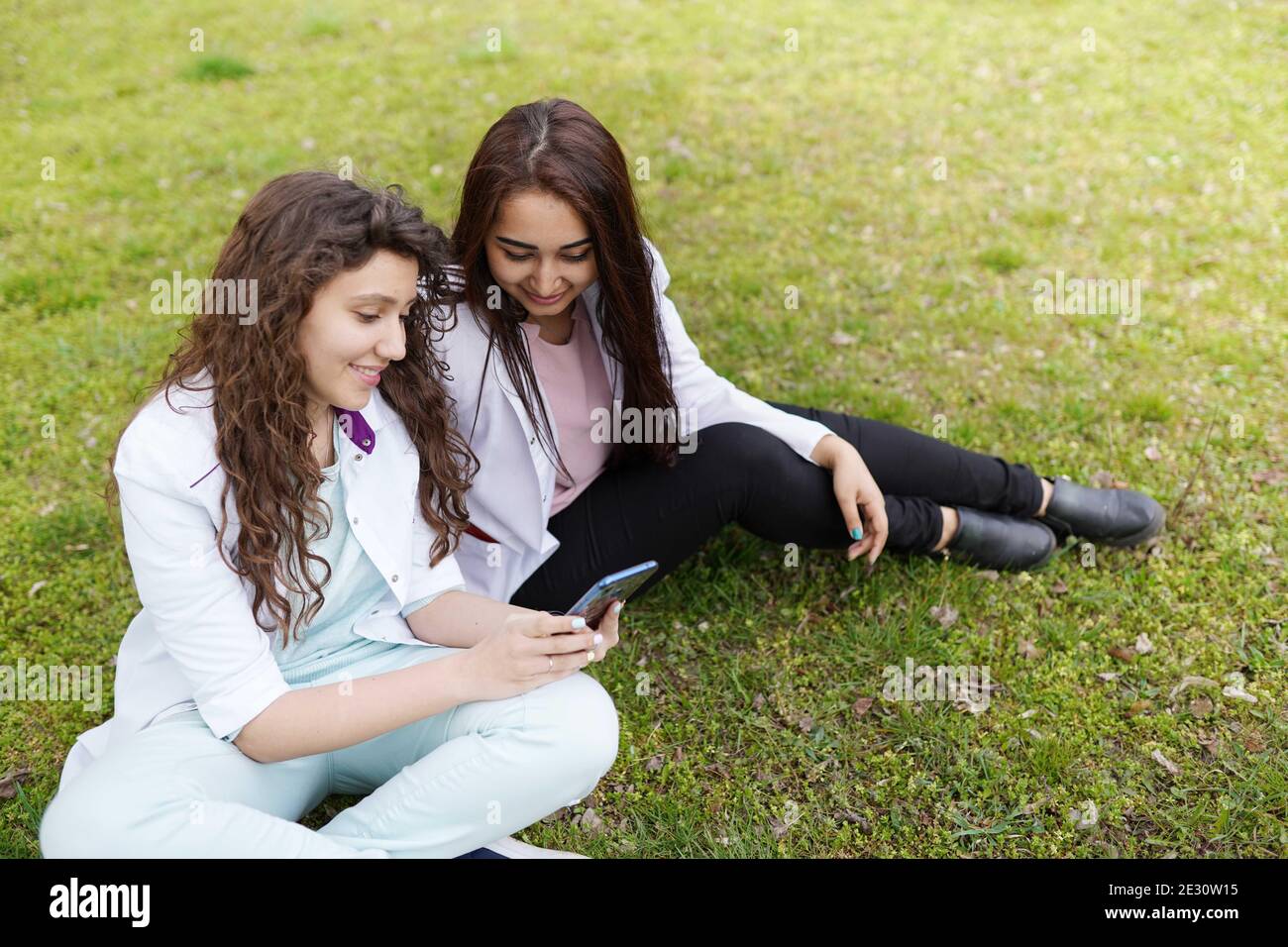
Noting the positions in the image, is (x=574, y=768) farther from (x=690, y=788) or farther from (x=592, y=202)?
(x=592, y=202)

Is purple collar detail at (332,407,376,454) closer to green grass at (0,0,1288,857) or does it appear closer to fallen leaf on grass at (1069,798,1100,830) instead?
green grass at (0,0,1288,857)

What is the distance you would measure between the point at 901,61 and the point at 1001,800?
635 cm

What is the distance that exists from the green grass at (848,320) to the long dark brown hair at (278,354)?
47.9 inches

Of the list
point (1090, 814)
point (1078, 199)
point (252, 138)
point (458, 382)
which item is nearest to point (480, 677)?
point (458, 382)

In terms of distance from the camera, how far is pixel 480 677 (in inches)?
103

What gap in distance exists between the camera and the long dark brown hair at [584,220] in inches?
111

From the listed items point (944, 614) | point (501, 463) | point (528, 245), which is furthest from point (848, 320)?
point (528, 245)

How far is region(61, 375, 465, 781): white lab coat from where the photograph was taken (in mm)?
2352

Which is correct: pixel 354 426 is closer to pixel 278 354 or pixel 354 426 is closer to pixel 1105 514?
pixel 278 354

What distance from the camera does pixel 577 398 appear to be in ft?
11.1

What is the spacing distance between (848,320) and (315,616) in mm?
3397

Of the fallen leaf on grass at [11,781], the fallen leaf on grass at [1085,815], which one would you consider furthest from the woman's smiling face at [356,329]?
the fallen leaf on grass at [1085,815]

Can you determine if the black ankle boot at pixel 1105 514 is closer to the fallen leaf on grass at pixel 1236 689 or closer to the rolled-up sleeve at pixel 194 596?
the fallen leaf on grass at pixel 1236 689

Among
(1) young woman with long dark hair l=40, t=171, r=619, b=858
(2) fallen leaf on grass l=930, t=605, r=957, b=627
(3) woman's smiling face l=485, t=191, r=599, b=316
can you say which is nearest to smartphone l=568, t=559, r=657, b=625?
(1) young woman with long dark hair l=40, t=171, r=619, b=858
